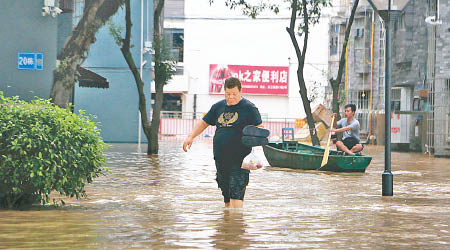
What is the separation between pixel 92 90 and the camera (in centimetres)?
3903

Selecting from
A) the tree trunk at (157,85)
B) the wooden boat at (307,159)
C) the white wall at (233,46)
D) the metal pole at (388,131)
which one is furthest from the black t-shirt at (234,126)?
the white wall at (233,46)

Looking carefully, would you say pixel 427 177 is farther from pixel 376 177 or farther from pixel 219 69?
pixel 219 69

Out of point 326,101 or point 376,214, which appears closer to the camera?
point 376,214

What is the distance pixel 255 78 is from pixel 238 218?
55249 millimetres

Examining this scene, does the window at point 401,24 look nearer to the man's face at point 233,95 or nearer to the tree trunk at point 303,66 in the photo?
the tree trunk at point 303,66

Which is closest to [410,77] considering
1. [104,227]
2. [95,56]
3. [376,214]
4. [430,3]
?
[430,3]

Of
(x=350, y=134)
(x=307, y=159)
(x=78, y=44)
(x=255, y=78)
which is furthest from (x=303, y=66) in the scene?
(x=255, y=78)

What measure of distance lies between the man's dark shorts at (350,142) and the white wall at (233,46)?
4323 cm

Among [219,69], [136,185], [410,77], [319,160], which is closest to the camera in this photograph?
[136,185]

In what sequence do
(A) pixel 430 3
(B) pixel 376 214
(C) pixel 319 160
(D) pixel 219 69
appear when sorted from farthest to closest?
1. (D) pixel 219 69
2. (A) pixel 430 3
3. (C) pixel 319 160
4. (B) pixel 376 214

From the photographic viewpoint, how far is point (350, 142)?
20891mm

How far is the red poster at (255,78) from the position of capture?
64.4 m

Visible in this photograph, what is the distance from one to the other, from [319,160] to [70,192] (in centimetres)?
1127

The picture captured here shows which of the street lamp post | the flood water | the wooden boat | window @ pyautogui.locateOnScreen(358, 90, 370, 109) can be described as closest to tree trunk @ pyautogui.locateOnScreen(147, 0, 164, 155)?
the wooden boat
